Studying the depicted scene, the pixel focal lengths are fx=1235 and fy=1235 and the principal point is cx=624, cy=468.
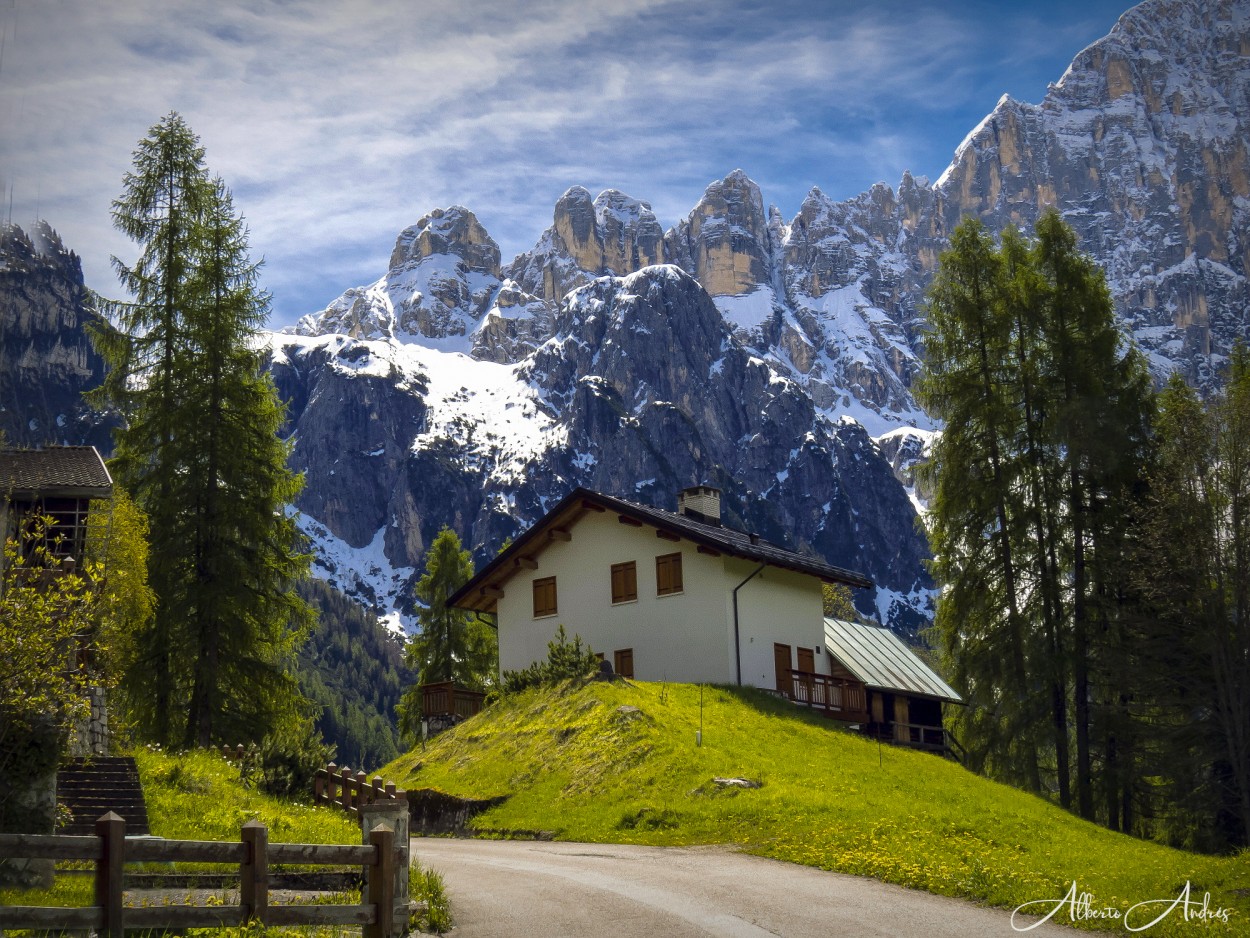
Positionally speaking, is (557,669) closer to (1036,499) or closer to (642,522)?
(642,522)

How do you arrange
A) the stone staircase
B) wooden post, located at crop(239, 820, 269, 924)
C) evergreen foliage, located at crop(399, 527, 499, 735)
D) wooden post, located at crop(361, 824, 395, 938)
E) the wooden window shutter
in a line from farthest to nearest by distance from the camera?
evergreen foliage, located at crop(399, 527, 499, 735), the wooden window shutter, the stone staircase, wooden post, located at crop(361, 824, 395, 938), wooden post, located at crop(239, 820, 269, 924)

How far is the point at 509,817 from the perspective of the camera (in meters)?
A: 24.7

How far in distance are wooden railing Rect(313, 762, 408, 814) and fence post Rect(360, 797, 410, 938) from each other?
2012mm

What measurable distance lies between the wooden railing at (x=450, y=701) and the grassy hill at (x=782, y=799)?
321 centimetres

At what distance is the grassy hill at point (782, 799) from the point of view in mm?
15930

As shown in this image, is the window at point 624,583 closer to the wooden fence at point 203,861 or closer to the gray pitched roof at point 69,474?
the gray pitched roof at point 69,474

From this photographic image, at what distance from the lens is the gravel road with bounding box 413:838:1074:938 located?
516 inches

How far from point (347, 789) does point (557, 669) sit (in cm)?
1343

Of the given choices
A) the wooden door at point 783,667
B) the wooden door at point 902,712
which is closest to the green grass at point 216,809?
the wooden door at point 783,667

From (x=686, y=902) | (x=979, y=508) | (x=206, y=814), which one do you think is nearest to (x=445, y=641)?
(x=979, y=508)

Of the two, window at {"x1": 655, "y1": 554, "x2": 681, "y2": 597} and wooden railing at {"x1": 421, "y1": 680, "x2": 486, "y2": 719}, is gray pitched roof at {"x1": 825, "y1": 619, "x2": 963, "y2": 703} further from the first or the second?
wooden railing at {"x1": 421, "y1": 680, "x2": 486, "y2": 719}

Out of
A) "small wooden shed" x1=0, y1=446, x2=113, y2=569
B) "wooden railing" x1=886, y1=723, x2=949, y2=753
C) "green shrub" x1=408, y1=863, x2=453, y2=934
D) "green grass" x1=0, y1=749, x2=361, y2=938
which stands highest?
"small wooden shed" x1=0, y1=446, x2=113, y2=569

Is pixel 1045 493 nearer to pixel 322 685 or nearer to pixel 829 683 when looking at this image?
pixel 829 683

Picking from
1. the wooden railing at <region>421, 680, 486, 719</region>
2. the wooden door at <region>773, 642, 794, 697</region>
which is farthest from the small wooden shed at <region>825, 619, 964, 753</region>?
the wooden railing at <region>421, 680, 486, 719</region>
